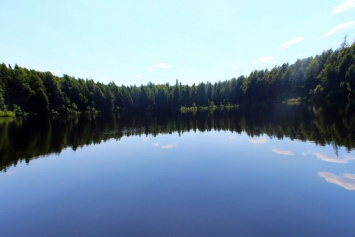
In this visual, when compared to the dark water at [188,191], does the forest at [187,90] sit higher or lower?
higher

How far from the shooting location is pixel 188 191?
599 inches

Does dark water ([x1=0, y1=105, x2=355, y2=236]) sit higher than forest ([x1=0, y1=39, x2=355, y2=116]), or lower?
lower

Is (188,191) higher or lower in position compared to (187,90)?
lower

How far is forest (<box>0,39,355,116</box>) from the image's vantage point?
94625 mm

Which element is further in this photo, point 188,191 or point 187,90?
point 187,90

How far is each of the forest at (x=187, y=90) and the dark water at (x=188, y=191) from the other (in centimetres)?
8241

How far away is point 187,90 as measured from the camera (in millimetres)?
170625

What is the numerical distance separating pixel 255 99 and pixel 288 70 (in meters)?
26.9

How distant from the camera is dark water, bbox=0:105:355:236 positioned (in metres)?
11.0

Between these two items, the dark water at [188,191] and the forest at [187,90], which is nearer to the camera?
the dark water at [188,191]

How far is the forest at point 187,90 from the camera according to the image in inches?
3725

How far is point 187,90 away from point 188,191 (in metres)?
158

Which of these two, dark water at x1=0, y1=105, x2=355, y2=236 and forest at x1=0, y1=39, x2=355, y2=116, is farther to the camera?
forest at x1=0, y1=39, x2=355, y2=116

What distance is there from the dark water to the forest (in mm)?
82414
